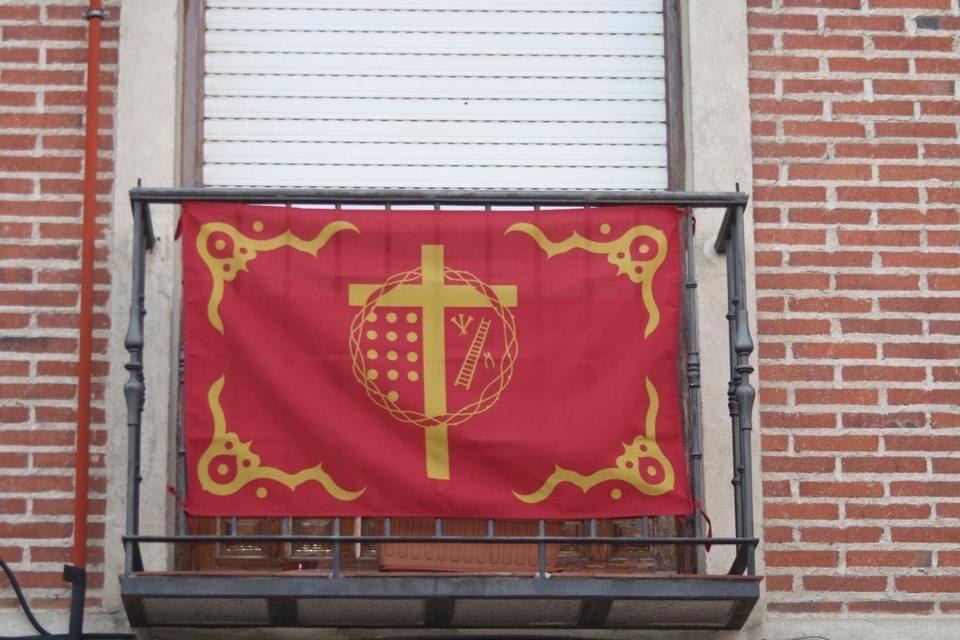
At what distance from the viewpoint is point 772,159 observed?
22.1 feet

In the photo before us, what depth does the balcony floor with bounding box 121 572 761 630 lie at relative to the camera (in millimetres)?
5906

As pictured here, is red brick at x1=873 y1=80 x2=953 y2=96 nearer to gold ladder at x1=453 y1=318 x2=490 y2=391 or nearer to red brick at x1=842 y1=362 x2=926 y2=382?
red brick at x1=842 y1=362 x2=926 y2=382

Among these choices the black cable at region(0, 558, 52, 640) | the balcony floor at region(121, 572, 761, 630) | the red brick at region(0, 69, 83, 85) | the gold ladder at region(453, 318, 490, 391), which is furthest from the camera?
the red brick at region(0, 69, 83, 85)

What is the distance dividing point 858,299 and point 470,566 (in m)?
1.60

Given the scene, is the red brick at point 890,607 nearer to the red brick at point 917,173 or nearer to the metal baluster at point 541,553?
the metal baluster at point 541,553

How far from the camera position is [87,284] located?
254 inches

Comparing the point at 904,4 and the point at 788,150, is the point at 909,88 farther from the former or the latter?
the point at 788,150

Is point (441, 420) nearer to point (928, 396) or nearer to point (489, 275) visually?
point (489, 275)

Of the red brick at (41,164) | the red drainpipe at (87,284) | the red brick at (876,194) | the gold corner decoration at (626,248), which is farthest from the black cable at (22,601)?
the red brick at (876,194)

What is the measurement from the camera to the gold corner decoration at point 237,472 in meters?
6.07

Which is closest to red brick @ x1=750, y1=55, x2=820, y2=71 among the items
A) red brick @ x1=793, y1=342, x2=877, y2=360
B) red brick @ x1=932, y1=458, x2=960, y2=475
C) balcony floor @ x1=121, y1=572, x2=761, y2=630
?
red brick @ x1=793, y1=342, x2=877, y2=360

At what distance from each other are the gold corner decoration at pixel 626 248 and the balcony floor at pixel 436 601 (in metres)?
0.92

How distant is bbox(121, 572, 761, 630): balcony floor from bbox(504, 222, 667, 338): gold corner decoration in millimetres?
919

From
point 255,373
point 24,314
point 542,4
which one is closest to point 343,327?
point 255,373
